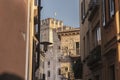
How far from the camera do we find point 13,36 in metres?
10.7

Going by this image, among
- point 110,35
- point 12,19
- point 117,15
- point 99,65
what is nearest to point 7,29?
point 12,19

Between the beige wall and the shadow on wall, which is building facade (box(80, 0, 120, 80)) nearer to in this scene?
the beige wall

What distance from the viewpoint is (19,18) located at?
11.0 metres

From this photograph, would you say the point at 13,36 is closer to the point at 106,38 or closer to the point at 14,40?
the point at 14,40

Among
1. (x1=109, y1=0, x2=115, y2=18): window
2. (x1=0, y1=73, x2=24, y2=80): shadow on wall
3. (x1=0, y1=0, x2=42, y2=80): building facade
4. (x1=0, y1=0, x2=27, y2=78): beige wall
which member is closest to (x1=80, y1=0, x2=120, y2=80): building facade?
(x1=109, y1=0, x2=115, y2=18): window

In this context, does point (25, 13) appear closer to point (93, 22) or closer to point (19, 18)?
point (19, 18)

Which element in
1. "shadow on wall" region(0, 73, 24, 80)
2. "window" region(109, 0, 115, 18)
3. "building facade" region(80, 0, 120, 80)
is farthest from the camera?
"window" region(109, 0, 115, 18)

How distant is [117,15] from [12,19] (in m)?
7.90

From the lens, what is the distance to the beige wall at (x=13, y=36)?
10398 mm

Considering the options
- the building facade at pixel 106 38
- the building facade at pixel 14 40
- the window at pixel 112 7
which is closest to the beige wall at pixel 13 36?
the building facade at pixel 14 40

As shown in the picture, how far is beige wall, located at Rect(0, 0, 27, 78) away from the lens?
34.1 feet

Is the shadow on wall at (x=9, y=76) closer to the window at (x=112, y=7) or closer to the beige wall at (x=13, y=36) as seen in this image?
the beige wall at (x=13, y=36)

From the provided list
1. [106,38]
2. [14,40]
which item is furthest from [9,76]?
[106,38]

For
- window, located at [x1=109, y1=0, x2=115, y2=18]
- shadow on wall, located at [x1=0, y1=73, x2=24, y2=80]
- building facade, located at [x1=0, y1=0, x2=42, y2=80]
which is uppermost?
window, located at [x1=109, y1=0, x2=115, y2=18]
